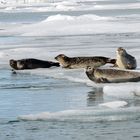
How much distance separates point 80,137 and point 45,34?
14.8 metres

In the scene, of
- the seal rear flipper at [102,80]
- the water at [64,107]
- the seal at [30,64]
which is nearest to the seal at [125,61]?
the water at [64,107]

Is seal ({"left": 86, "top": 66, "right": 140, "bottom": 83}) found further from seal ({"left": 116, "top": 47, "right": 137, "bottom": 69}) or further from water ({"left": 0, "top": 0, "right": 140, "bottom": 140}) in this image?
seal ({"left": 116, "top": 47, "right": 137, "bottom": 69})

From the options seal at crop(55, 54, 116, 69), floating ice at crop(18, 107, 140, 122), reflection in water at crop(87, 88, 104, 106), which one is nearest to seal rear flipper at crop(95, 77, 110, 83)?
reflection in water at crop(87, 88, 104, 106)

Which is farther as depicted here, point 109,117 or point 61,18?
point 61,18

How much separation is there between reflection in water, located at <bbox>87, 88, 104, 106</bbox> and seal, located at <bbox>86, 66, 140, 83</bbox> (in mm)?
377

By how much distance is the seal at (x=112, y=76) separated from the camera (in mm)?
7133

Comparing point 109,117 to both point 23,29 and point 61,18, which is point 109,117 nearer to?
point 23,29

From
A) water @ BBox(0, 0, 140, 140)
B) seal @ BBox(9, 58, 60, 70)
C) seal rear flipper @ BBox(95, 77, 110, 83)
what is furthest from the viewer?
seal @ BBox(9, 58, 60, 70)

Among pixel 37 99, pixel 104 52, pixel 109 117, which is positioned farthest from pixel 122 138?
pixel 104 52

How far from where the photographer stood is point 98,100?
19.9 ft

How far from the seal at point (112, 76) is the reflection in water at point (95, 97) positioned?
377 millimetres

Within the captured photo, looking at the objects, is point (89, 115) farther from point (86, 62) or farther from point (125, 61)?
point (86, 62)

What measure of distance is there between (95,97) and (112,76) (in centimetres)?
101

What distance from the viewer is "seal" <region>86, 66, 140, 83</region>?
7.13 m
